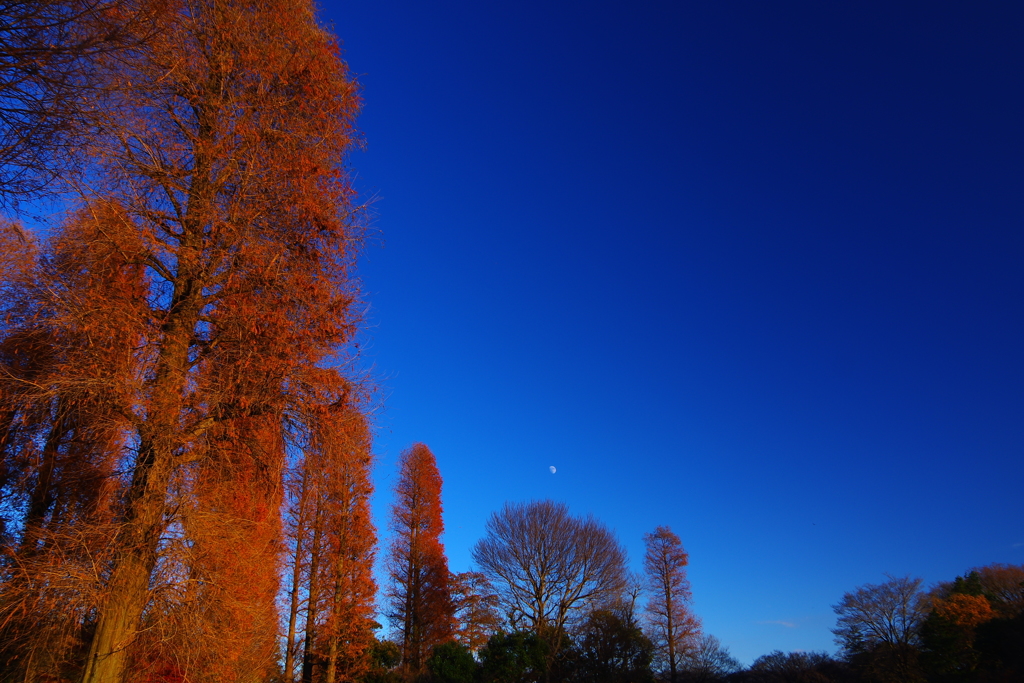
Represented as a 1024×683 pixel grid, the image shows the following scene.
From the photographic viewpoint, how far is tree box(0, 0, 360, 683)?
4625 mm

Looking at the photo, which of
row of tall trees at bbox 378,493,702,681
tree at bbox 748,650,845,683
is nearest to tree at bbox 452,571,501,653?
row of tall trees at bbox 378,493,702,681

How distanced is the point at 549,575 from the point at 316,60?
25132 millimetres

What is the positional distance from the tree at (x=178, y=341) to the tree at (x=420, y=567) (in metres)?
18.4

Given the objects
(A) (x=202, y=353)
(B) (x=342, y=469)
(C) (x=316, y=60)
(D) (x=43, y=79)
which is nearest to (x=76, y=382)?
(A) (x=202, y=353)

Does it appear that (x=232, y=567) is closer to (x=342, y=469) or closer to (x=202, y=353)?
(x=342, y=469)

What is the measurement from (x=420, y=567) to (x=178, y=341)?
21.0 m

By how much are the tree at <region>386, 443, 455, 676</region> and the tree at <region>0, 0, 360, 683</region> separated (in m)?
18.4

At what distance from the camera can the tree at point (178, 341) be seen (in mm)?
4625

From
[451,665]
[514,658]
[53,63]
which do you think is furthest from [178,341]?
[514,658]

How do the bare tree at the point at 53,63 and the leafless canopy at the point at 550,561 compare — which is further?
the leafless canopy at the point at 550,561

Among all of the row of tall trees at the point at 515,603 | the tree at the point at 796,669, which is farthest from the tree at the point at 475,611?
→ the tree at the point at 796,669

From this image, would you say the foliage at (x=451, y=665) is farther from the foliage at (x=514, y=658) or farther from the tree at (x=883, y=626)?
the tree at (x=883, y=626)

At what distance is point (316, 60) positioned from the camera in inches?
266

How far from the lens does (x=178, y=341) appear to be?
527cm
